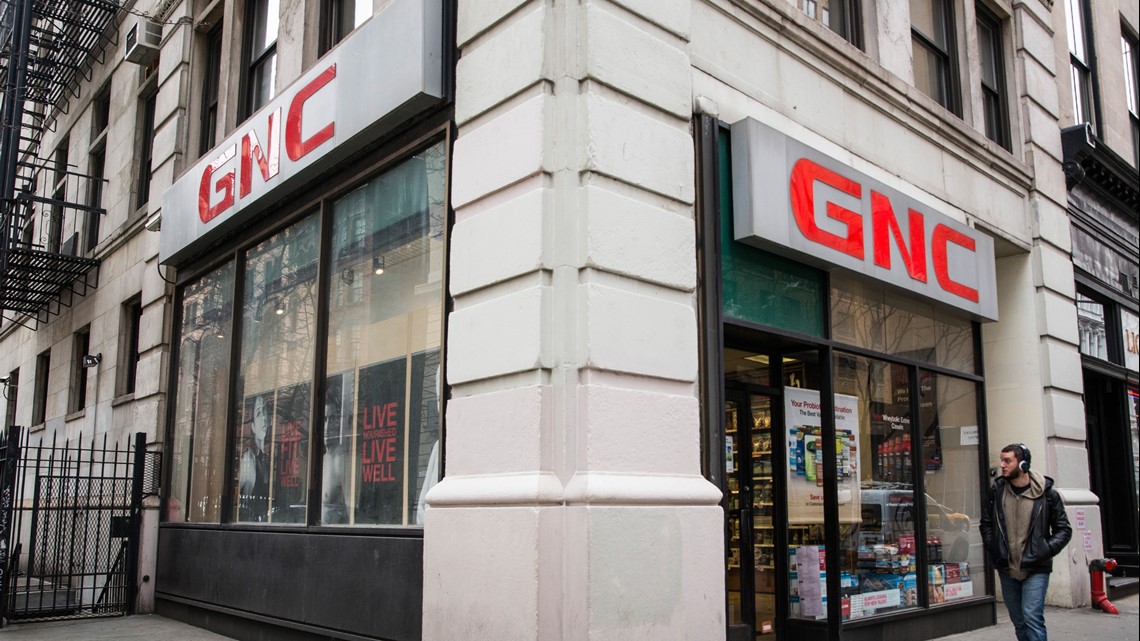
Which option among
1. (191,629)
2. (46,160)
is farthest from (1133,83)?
(46,160)

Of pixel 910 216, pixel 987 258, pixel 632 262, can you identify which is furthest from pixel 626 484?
pixel 987 258

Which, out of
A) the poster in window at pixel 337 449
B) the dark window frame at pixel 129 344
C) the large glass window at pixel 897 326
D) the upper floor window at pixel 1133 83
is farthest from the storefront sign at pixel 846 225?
the dark window frame at pixel 129 344

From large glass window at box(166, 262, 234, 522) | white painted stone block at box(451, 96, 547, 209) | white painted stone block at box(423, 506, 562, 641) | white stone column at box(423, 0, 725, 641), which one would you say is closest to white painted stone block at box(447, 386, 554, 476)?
white stone column at box(423, 0, 725, 641)

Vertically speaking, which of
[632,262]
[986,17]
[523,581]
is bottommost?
[523,581]

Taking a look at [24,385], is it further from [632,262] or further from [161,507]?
[632,262]

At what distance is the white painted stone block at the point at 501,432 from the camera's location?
19.9 ft

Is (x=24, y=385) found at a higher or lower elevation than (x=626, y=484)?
higher

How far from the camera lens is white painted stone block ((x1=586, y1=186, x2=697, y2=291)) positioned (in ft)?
20.5

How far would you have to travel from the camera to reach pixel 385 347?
329 inches

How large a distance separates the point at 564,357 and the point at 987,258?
702 centimetres

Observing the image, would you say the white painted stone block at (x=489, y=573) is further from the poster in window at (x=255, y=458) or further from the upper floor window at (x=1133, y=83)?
the upper floor window at (x=1133, y=83)

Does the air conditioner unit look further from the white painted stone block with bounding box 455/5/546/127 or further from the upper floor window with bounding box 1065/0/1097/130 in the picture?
the upper floor window with bounding box 1065/0/1097/130

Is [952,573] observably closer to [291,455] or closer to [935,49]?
[935,49]

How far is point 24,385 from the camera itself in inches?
789
